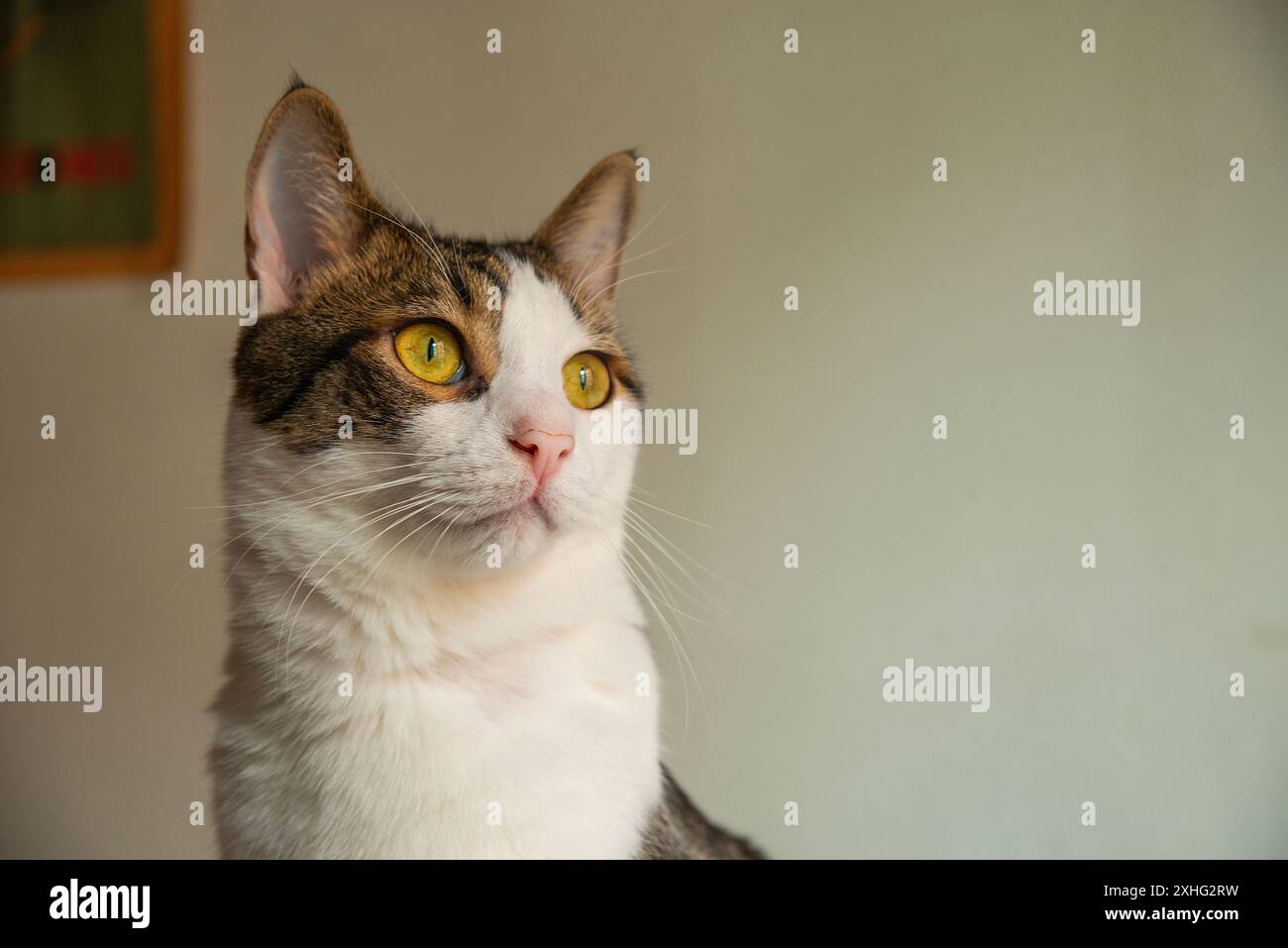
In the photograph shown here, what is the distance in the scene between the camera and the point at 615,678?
1.08 m

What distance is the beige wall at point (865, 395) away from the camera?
1.31 m

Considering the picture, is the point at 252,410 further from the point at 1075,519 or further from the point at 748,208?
the point at 1075,519

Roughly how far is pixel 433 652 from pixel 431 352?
1.12 feet

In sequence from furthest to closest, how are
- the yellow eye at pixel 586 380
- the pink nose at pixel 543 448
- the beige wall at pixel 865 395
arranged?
the beige wall at pixel 865 395 → the yellow eye at pixel 586 380 → the pink nose at pixel 543 448

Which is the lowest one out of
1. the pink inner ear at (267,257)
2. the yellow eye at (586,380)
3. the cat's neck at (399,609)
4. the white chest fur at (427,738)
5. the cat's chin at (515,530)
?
the white chest fur at (427,738)

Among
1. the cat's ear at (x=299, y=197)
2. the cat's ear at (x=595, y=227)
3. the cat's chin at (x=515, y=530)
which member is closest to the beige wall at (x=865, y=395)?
the cat's ear at (x=595, y=227)

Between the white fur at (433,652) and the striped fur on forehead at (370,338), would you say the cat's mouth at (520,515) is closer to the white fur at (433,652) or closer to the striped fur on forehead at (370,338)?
the white fur at (433,652)

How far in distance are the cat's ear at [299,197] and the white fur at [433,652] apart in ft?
0.59

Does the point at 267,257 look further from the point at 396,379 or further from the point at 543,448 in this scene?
the point at 543,448

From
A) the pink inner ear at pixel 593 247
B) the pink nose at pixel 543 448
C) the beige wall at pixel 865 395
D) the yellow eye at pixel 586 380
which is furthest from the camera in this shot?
the beige wall at pixel 865 395

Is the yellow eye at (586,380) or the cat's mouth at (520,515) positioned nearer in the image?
the cat's mouth at (520,515)

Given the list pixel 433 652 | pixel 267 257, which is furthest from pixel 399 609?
pixel 267 257
